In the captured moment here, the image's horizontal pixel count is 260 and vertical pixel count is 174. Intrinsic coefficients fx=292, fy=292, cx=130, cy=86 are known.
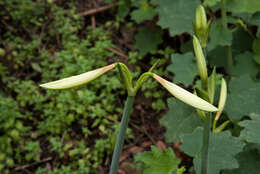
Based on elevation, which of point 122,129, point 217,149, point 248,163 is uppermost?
point 122,129

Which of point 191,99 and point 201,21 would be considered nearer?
point 191,99

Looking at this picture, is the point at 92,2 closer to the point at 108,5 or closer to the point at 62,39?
the point at 108,5

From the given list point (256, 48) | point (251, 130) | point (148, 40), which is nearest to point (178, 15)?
point (256, 48)

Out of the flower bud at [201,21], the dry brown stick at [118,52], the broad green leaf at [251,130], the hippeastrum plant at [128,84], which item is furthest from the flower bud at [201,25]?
the dry brown stick at [118,52]

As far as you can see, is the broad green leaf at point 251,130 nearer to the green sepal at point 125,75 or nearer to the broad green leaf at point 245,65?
the green sepal at point 125,75

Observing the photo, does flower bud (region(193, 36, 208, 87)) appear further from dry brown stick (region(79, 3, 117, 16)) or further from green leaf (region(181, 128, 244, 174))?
dry brown stick (region(79, 3, 117, 16))

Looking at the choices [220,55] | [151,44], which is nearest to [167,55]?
[151,44]

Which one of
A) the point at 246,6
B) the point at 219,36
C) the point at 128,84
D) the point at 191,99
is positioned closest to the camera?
the point at 191,99

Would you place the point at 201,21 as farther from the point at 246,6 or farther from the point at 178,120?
the point at 246,6
